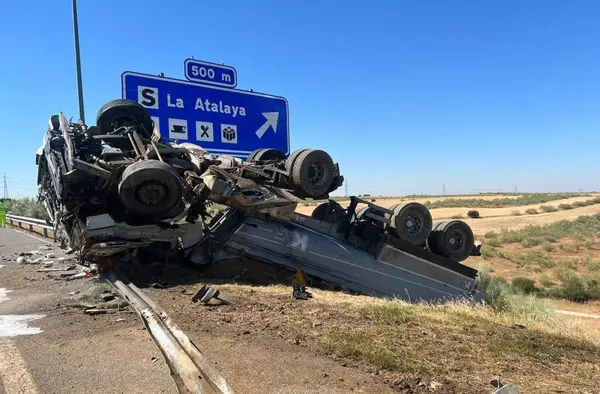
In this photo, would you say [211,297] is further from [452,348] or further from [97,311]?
[452,348]

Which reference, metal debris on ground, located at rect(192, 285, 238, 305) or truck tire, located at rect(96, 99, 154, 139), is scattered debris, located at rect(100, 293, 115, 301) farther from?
truck tire, located at rect(96, 99, 154, 139)

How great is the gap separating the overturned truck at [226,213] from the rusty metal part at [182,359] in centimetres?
224

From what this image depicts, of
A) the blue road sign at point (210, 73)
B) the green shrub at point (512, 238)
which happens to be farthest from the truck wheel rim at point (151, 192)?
the green shrub at point (512, 238)

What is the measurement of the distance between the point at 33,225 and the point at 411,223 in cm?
1681

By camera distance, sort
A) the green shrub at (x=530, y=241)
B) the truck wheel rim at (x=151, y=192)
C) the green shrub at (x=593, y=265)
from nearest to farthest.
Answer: the truck wheel rim at (x=151, y=192) → the green shrub at (x=593, y=265) → the green shrub at (x=530, y=241)

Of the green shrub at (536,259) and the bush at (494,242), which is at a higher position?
the bush at (494,242)

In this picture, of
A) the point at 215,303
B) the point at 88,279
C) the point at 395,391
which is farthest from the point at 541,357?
the point at 88,279

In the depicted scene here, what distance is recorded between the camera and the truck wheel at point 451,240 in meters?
9.12

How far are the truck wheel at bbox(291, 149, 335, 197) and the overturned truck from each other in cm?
2

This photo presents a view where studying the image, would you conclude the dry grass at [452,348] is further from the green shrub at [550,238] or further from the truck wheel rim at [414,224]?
the green shrub at [550,238]

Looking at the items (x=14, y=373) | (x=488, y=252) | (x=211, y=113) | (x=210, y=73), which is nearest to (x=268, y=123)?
(x=211, y=113)

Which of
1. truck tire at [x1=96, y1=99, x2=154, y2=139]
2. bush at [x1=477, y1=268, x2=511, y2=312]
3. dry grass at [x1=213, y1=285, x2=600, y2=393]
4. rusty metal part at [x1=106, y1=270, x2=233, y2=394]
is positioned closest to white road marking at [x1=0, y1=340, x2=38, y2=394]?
rusty metal part at [x1=106, y1=270, x2=233, y2=394]

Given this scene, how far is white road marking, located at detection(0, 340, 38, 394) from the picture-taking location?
121 inches

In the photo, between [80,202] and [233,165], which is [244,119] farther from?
[80,202]
